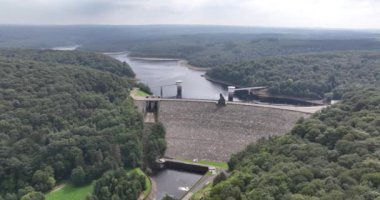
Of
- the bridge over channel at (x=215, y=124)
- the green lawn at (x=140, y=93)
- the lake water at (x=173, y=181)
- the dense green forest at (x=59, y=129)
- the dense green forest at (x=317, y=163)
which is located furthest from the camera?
the green lawn at (x=140, y=93)

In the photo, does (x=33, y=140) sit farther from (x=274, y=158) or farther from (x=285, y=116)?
(x=285, y=116)

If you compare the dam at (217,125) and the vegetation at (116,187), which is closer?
the vegetation at (116,187)

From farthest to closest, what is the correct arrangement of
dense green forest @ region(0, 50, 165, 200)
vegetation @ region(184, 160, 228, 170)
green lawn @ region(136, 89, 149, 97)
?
green lawn @ region(136, 89, 149, 97) → vegetation @ region(184, 160, 228, 170) → dense green forest @ region(0, 50, 165, 200)

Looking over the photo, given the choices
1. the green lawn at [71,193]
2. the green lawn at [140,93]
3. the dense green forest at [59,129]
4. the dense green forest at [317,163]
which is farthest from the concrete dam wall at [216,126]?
the green lawn at [71,193]

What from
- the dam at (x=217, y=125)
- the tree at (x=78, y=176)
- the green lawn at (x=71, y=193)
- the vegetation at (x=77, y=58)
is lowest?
the green lawn at (x=71, y=193)

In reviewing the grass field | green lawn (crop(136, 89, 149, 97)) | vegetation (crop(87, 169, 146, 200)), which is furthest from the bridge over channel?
vegetation (crop(87, 169, 146, 200))

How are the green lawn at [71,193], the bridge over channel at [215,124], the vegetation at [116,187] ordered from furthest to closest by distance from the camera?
the bridge over channel at [215,124] < the green lawn at [71,193] < the vegetation at [116,187]

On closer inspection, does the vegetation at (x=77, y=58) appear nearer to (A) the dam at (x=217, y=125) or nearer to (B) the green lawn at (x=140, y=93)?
(B) the green lawn at (x=140, y=93)

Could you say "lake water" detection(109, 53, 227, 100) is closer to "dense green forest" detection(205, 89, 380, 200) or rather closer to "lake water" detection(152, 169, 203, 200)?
"lake water" detection(152, 169, 203, 200)
